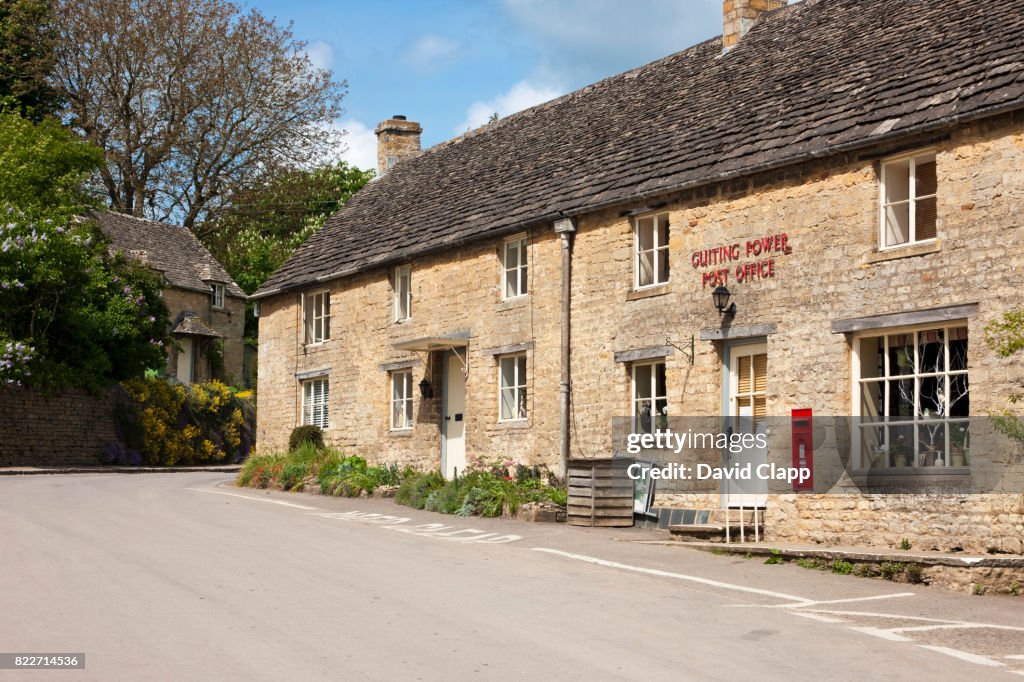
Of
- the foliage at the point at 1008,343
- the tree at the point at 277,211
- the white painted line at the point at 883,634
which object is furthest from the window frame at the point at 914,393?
the tree at the point at 277,211

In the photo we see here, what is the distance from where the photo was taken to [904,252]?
44.9 feet

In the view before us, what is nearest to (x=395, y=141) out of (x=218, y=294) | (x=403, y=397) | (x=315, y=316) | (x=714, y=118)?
(x=315, y=316)

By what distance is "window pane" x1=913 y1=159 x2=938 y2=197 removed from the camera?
13.8m

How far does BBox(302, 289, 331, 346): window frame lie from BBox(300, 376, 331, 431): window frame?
0.89 m

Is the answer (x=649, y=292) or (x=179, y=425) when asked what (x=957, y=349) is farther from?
(x=179, y=425)

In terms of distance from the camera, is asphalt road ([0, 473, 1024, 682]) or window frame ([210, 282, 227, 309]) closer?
asphalt road ([0, 473, 1024, 682])

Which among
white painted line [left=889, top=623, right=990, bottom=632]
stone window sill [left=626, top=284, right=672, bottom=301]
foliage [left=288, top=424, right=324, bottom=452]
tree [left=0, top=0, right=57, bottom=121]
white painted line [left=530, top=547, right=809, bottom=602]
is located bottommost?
white painted line [left=889, top=623, right=990, bottom=632]

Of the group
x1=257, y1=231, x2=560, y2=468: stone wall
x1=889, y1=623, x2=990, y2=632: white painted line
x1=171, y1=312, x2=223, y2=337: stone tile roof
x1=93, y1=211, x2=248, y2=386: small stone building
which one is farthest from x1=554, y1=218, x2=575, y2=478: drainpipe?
x1=171, y1=312, x2=223, y2=337: stone tile roof

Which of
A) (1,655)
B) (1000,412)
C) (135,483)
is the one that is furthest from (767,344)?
A: (135,483)

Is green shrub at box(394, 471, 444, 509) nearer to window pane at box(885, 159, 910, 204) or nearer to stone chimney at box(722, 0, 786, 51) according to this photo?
window pane at box(885, 159, 910, 204)

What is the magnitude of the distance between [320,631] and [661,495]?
928cm

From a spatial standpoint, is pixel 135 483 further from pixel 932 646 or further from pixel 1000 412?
pixel 932 646

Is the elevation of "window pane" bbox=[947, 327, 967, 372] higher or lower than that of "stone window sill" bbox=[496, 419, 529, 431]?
higher

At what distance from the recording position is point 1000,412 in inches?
495
